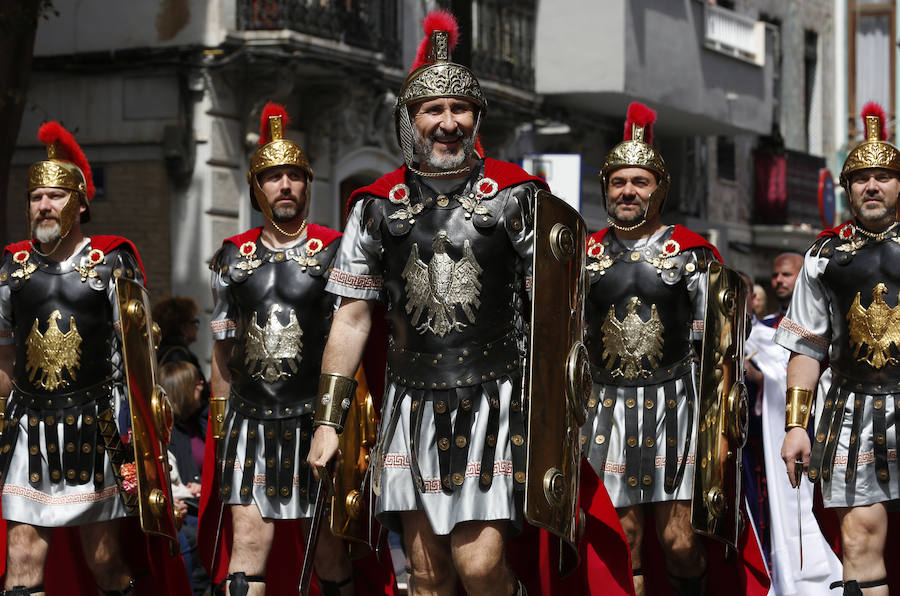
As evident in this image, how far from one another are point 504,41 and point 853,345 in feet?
51.8

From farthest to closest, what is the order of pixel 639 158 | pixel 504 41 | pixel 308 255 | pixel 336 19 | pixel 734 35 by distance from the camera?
pixel 734 35
pixel 504 41
pixel 336 19
pixel 639 158
pixel 308 255

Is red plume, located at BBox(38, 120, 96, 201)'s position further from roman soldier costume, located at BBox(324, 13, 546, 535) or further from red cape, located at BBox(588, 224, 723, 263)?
red cape, located at BBox(588, 224, 723, 263)

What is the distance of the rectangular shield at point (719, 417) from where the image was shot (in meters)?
7.64

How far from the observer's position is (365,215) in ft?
19.6

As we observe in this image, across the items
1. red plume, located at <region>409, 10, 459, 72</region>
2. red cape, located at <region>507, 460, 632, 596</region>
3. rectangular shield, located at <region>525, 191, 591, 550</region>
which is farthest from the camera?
red cape, located at <region>507, 460, 632, 596</region>

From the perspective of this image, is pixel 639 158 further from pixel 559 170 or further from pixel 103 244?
pixel 559 170

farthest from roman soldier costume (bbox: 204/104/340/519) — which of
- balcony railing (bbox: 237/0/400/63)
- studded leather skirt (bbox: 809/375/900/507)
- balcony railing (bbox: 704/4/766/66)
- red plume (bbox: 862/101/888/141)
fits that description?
balcony railing (bbox: 704/4/766/66)

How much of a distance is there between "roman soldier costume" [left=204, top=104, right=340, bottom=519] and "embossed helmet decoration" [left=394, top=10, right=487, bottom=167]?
1757 mm

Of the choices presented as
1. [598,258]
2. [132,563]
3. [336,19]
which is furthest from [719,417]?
[336,19]

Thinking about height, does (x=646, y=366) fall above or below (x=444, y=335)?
below

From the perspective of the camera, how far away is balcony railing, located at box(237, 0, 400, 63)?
56.0ft

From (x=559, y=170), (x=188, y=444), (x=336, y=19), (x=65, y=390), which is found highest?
(x=336, y=19)

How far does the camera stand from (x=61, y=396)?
7559mm

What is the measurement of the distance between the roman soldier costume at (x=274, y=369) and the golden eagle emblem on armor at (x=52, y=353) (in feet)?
2.32
